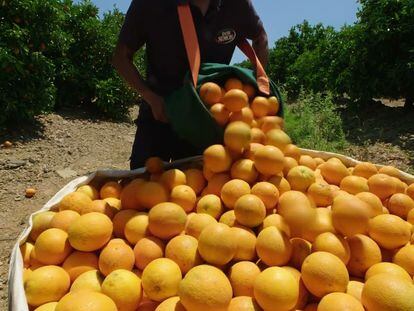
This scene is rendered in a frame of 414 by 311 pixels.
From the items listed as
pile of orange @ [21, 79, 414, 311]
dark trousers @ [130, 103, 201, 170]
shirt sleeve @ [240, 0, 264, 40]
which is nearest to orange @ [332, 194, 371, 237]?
pile of orange @ [21, 79, 414, 311]

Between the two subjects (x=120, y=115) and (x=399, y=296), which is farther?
(x=120, y=115)

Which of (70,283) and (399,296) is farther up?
(399,296)

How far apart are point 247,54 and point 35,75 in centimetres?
509

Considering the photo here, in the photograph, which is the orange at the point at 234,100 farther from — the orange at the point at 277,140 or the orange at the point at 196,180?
the orange at the point at 196,180

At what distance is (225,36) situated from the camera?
2713mm

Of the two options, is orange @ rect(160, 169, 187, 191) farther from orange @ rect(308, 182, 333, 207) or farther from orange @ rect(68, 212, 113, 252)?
orange @ rect(308, 182, 333, 207)

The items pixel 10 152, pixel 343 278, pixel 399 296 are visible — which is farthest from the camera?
pixel 10 152

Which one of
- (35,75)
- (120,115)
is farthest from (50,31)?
(120,115)

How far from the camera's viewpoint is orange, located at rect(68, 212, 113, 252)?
1611mm

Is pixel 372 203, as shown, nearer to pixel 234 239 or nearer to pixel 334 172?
pixel 334 172

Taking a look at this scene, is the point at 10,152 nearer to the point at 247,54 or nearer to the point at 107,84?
the point at 107,84

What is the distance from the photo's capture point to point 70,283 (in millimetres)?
1577

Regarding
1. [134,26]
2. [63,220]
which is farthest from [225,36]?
[63,220]

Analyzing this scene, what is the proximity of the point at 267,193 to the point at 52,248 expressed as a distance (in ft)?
3.45
